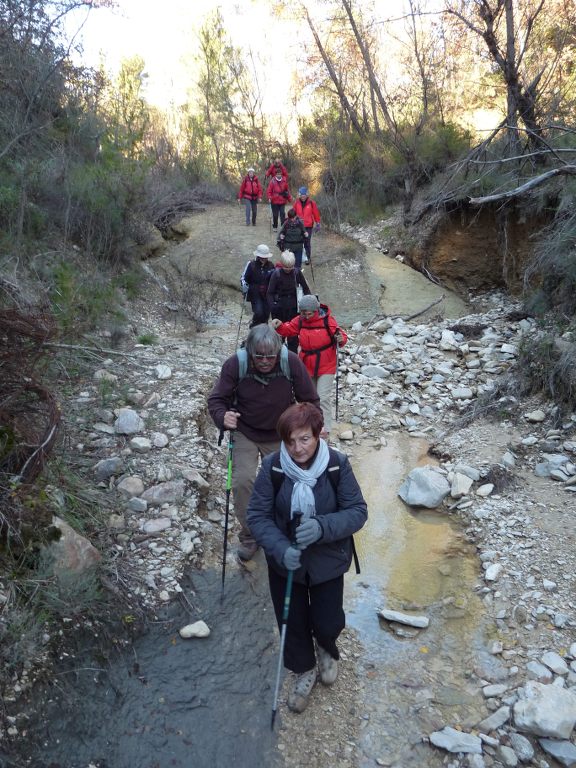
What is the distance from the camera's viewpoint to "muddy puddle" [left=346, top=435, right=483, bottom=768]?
11.3 ft

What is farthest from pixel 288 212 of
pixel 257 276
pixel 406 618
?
pixel 406 618

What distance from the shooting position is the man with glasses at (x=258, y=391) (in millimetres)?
4090

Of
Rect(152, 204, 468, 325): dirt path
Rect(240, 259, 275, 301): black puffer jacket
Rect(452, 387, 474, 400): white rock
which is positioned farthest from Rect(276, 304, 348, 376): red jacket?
Rect(152, 204, 468, 325): dirt path

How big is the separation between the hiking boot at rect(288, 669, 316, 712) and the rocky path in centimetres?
7

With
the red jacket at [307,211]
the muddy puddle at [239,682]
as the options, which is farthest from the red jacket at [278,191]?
the muddy puddle at [239,682]

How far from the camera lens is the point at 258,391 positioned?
4.22 m

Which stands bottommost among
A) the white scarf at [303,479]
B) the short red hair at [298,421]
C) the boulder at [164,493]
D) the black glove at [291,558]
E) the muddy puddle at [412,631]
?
the muddy puddle at [412,631]

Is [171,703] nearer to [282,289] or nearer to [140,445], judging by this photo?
[140,445]

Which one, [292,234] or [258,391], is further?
[292,234]

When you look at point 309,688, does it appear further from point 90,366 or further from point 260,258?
point 260,258

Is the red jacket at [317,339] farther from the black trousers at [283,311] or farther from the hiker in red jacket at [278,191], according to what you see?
the hiker in red jacket at [278,191]

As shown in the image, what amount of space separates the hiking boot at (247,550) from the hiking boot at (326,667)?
1.31 metres

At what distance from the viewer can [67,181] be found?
33.2ft

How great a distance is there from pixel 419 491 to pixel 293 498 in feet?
11.3
